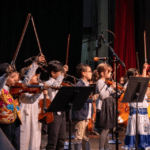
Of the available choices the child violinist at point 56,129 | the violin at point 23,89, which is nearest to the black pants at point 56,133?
the child violinist at point 56,129

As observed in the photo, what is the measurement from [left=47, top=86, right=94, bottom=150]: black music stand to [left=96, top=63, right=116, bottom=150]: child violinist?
927 millimetres

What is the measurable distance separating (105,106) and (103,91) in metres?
0.26

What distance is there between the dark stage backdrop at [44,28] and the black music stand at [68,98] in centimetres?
417

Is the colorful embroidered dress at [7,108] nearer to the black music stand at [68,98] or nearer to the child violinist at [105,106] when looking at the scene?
the black music stand at [68,98]

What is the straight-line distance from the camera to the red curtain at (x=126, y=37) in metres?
7.39

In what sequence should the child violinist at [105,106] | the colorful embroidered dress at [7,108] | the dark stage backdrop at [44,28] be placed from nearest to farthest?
the colorful embroidered dress at [7,108]
the child violinist at [105,106]
the dark stage backdrop at [44,28]

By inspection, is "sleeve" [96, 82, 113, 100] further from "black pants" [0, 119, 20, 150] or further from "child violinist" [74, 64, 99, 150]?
"black pants" [0, 119, 20, 150]

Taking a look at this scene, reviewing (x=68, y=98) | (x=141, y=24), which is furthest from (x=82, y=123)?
(x=141, y=24)

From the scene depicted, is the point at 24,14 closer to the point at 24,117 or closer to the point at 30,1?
the point at 30,1

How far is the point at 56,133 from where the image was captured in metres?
3.15

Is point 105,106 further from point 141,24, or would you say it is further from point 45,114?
point 141,24

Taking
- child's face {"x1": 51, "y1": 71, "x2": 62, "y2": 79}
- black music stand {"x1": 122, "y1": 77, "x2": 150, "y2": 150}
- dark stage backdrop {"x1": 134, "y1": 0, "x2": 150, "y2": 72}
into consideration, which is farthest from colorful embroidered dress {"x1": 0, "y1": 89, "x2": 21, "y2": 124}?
dark stage backdrop {"x1": 134, "y1": 0, "x2": 150, "y2": 72}

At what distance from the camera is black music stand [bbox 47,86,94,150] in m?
2.55

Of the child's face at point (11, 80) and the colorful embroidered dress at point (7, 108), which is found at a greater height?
the child's face at point (11, 80)
